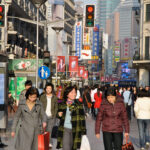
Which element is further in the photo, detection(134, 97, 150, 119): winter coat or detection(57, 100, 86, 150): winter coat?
detection(134, 97, 150, 119): winter coat

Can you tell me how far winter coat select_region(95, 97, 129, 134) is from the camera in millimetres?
8000

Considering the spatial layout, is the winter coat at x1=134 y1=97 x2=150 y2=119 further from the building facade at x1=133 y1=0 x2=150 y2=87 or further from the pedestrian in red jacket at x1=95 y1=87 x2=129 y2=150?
the building facade at x1=133 y1=0 x2=150 y2=87

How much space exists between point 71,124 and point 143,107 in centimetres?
405

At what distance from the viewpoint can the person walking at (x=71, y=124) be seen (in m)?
7.72

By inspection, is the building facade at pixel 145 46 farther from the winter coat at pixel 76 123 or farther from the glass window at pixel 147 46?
the winter coat at pixel 76 123

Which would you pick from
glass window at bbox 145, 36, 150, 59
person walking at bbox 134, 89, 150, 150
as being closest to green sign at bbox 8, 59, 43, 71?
glass window at bbox 145, 36, 150, 59

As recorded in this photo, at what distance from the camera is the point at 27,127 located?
25.0ft

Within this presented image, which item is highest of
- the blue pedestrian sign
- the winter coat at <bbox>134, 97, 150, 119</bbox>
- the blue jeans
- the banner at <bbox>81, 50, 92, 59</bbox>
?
the banner at <bbox>81, 50, 92, 59</bbox>

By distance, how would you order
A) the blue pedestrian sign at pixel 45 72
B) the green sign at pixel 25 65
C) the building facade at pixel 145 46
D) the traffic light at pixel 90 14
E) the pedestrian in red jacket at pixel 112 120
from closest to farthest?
the pedestrian in red jacket at pixel 112 120 → the traffic light at pixel 90 14 → the blue pedestrian sign at pixel 45 72 → the green sign at pixel 25 65 → the building facade at pixel 145 46

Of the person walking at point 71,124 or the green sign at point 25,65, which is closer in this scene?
the person walking at point 71,124

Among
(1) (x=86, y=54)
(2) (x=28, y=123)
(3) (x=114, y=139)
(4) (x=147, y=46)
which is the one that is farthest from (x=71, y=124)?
(1) (x=86, y=54)

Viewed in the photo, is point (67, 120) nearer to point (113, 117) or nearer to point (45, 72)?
point (113, 117)

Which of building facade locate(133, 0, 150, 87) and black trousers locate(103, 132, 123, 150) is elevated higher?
building facade locate(133, 0, 150, 87)

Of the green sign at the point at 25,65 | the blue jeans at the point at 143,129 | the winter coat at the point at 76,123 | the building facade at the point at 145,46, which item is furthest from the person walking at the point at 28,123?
the building facade at the point at 145,46
